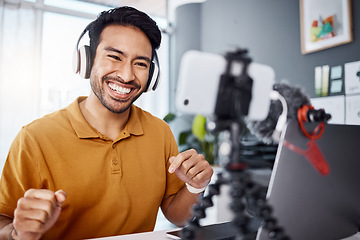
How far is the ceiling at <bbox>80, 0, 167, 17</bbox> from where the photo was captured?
153 inches

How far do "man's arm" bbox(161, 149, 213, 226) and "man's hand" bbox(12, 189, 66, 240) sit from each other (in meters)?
0.31

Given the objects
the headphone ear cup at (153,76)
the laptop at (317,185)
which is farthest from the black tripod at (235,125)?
the headphone ear cup at (153,76)

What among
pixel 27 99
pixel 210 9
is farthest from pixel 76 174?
pixel 210 9

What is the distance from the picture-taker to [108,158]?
1.19m

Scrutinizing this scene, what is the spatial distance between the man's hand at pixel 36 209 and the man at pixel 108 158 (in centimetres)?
30

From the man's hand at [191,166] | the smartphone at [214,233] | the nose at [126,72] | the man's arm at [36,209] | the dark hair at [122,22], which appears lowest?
the smartphone at [214,233]

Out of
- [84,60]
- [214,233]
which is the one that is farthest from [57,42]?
[214,233]

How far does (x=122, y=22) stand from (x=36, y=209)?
849 millimetres

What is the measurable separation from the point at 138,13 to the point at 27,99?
Result: 8.54 feet

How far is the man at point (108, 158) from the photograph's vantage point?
1.06 m

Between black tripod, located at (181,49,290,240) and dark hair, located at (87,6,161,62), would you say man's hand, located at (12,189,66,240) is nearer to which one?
black tripod, located at (181,49,290,240)

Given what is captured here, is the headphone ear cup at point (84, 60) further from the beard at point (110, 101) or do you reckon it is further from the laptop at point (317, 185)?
the laptop at point (317, 185)

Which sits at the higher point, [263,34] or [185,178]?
[263,34]

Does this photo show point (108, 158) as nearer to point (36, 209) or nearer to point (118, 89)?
point (118, 89)
